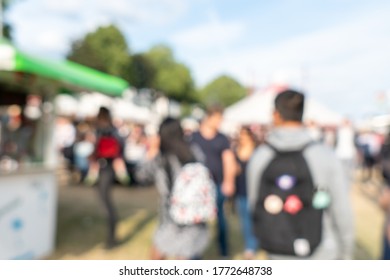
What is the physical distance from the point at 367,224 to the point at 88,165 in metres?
7.08

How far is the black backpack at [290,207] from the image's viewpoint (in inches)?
90.7

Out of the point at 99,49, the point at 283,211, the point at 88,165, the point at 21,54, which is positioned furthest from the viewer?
the point at 99,49

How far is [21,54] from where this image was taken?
4453 millimetres

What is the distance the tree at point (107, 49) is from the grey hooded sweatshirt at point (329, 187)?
4411 centimetres

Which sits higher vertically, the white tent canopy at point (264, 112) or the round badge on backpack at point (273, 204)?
the white tent canopy at point (264, 112)

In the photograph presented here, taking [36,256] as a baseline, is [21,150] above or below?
above

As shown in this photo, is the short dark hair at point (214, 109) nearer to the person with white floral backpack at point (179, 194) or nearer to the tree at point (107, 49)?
the person with white floral backpack at point (179, 194)

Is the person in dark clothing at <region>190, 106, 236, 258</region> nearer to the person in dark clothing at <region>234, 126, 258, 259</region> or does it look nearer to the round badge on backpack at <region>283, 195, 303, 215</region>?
the person in dark clothing at <region>234, 126, 258, 259</region>

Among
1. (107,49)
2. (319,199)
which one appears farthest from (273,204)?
(107,49)

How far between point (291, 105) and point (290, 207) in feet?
1.85

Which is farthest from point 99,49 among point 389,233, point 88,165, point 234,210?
point 389,233

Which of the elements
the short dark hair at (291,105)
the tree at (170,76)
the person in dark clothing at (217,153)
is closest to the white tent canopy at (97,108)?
the person in dark clothing at (217,153)

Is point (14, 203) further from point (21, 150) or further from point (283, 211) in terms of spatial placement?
point (283, 211)

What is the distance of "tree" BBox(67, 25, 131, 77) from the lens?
46625mm
